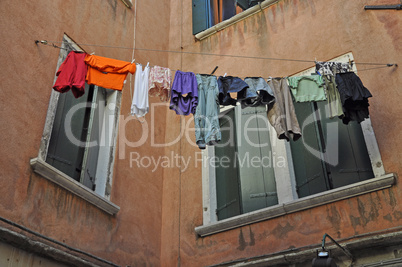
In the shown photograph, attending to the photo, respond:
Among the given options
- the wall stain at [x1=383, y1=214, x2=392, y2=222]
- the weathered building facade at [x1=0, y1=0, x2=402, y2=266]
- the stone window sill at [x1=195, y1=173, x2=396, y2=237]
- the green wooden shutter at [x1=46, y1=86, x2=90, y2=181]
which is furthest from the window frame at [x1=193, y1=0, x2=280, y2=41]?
the wall stain at [x1=383, y1=214, x2=392, y2=222]

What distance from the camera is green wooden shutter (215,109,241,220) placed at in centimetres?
736

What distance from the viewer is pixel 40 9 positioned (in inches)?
262

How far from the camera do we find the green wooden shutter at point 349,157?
21.4 feet

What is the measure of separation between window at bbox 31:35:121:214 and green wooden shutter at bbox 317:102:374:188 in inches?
125

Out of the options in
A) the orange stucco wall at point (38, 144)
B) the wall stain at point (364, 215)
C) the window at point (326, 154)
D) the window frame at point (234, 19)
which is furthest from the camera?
the window frame at point (234, 19)

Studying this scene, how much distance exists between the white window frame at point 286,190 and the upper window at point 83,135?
1565 millimetres

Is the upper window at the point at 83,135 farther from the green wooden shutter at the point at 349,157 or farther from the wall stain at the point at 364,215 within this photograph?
the wall stain at the point at 364,215

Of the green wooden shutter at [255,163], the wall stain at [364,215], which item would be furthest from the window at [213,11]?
the wall stain at [364,215]

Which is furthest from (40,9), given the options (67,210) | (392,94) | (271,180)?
(392,94)

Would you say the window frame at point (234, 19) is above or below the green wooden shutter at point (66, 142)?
above

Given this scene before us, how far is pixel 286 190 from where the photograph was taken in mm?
6906

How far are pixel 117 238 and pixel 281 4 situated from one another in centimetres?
489

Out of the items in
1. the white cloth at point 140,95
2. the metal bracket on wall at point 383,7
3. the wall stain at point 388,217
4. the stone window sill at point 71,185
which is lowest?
the wall stain at point 388,217

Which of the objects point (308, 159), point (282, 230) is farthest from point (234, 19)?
point (282, 230)
